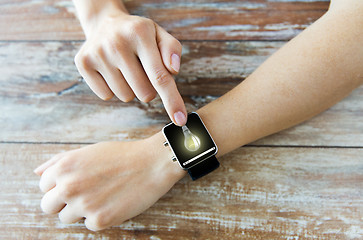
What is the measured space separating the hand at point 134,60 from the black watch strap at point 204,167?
0.48 ft

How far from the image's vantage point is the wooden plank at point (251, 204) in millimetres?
864

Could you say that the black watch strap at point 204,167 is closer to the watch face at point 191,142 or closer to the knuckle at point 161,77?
the watch face at point 191,142

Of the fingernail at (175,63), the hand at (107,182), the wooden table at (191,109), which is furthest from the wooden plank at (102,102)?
the fingernail at (175,63)

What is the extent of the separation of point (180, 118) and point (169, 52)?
7.2 inches

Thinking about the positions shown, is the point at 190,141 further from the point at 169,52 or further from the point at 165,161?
the point at 169,52

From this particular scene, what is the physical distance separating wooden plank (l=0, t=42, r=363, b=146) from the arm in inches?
5.3

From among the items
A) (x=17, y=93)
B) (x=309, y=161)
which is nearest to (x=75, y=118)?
(x=17, y=93)

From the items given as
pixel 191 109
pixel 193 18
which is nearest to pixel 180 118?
pixel 191 109

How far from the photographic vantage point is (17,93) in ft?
3.32

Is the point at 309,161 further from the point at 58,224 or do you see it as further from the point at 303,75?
the point at 58,224

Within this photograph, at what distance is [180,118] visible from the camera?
77 centimetres

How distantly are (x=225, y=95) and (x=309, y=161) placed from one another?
345mm

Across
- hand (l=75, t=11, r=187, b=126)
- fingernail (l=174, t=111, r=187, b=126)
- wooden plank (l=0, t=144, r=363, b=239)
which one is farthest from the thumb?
wooden plank (l=0, t=144, r=363, b=239)

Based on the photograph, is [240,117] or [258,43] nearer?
[240,117]
